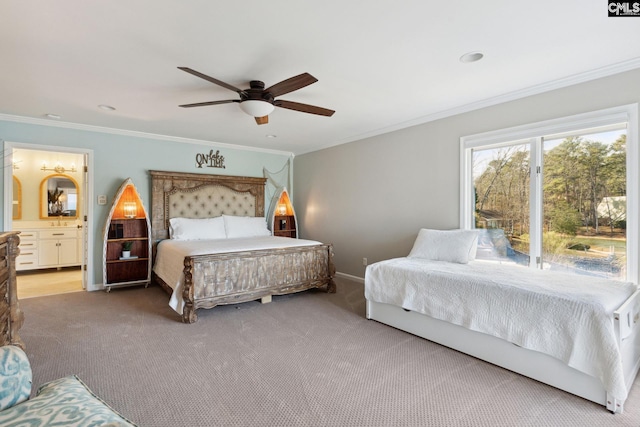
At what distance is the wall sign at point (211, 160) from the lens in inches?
216

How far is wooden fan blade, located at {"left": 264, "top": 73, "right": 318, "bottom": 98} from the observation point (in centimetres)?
233

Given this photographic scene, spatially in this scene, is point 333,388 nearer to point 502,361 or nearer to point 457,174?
point 502,361

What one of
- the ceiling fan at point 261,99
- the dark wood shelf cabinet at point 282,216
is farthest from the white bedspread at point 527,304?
Result: the dark wood shelf cabinet at point 282,216

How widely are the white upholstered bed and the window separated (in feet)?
1.58

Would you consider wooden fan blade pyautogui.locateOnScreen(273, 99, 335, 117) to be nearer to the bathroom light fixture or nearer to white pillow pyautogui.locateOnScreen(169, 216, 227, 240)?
white pillow pyautogui.locateOnScreen(169, 216, 227, 240)

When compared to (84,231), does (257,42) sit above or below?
above

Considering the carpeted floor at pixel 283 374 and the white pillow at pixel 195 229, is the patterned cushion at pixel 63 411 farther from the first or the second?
the white pillow at pixel 195 229

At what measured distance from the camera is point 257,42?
88.9 inches

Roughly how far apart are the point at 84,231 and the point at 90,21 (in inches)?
140

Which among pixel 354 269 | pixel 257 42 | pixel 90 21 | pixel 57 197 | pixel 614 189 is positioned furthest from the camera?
pixel 57 197

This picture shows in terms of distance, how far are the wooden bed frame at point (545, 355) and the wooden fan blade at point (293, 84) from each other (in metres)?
2.26

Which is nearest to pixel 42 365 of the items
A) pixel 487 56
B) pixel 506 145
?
pixel 487 56

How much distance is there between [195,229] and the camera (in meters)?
4.97

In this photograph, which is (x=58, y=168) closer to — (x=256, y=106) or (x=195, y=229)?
(x=195, y=229)
